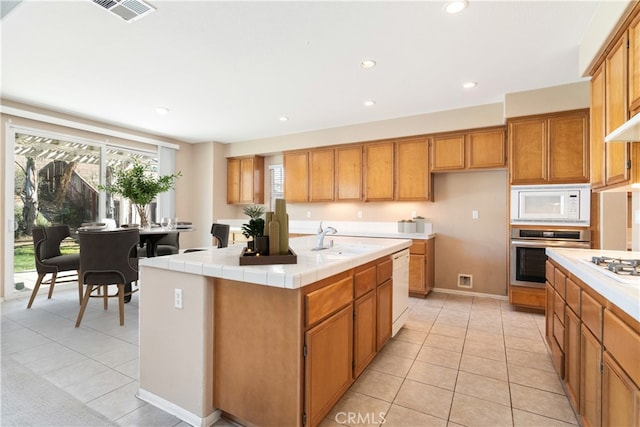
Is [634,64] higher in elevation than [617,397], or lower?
higher

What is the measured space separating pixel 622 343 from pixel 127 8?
10.9 ft

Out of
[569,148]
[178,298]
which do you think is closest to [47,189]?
[178,298]

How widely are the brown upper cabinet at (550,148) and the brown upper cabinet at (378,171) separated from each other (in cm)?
163

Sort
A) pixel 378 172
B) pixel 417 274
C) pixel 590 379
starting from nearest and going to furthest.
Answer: pixel 590 379 < pixel 417 274 < pixel 378 172

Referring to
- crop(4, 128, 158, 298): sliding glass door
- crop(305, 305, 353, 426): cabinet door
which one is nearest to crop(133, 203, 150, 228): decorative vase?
crop(4, 128, 158, 298): sliding glass door

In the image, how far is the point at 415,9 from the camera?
2215 millimetres

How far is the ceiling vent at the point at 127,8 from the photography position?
2125 mm

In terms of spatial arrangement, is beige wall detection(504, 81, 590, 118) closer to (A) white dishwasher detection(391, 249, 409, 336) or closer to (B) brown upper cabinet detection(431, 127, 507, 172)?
(B) brown upper cabinet detection(431, 127, 507, 172)

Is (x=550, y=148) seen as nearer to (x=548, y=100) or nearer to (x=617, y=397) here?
(x=548, y=100)

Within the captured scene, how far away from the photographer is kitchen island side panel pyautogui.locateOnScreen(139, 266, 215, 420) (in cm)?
173

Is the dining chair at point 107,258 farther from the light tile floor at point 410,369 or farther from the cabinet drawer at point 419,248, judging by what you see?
the cabinet drawer at point 419,248

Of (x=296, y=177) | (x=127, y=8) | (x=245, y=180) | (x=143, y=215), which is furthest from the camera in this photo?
(x=245, y=180)

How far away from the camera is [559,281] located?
216 cm

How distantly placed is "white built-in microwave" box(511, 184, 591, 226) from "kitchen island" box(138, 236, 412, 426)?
2730mm
